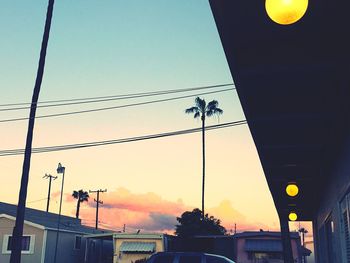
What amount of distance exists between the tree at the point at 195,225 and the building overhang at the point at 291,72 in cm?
3140

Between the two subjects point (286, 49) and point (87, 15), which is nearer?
point (286, 49)

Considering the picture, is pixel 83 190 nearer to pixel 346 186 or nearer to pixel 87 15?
pixel 87 15

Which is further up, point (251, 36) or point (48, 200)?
point (48, 200)

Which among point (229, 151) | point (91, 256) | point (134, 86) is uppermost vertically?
point (134, 86)

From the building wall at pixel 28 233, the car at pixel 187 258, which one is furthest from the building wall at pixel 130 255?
the car at pixel 187 258

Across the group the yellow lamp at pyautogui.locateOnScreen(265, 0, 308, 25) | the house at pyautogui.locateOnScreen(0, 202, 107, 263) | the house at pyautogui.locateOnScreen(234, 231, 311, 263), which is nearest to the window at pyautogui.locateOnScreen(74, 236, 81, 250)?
the house at pyautogui.locateOnScreen(0, 202, 107, 263)

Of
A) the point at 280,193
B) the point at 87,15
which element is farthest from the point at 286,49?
the point at 87,15

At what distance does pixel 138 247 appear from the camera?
2842 cm

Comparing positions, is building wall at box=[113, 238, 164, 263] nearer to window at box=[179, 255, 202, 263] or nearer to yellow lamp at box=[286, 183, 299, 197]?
window at box=[179, 255, 202, 263]

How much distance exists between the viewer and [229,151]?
77.2 feet

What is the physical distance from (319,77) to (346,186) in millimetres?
2598

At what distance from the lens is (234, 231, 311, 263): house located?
1081 inches

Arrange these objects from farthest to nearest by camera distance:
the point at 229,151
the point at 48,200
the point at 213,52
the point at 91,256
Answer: the point at 48,200 < the point at 91,256 < the point at 229,151 < the point at 213,52

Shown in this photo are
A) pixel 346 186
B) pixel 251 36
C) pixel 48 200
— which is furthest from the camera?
pixel 48 200
